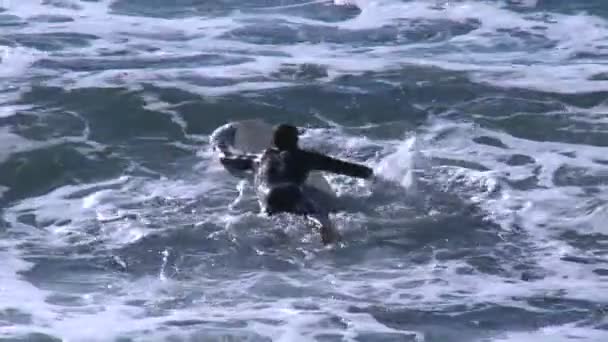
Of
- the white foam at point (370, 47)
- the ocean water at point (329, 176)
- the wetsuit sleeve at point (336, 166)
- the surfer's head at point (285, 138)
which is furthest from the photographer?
the white foam at point (370, 47)

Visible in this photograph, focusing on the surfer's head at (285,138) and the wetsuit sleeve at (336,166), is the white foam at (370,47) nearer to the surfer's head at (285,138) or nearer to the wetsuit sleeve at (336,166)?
the surfer's head at (285,138)

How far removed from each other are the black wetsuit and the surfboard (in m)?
0.78

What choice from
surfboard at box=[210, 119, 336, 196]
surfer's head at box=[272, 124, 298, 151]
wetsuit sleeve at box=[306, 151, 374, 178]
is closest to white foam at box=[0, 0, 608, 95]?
surfboard at box=[210, 119, 336, 196]

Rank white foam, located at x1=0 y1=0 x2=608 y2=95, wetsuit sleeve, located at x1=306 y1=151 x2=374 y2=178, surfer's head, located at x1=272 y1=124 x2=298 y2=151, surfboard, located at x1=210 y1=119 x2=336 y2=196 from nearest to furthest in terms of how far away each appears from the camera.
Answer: wetsuit sleeve, located at x1=306 y1=151 x2=374 y2=178 → surfer's head, located at x1=272 y1=124 x2=298 y2=151 → surfboard, located at x1=210 y1=119 x2=336 y2=196 → white foam, located at x1=0 y1=0 x2=608 y2=95

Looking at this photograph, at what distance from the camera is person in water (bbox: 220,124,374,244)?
855cm

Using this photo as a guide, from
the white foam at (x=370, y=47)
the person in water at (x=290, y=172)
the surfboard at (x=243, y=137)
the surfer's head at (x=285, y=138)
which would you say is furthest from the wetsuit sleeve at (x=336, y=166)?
the white foam at (x=370, y=47)

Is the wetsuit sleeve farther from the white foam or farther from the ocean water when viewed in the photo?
the white foam

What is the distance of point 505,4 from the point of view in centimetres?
1547

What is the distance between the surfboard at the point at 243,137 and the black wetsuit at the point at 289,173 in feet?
2.56

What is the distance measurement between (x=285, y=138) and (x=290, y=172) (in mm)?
303

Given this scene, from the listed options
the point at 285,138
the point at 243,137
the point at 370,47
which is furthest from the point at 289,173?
the point at 370,47

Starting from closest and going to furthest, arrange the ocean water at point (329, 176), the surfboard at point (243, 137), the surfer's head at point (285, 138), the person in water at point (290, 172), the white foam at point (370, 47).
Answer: the ocean water at point (329, 176)
the person in water at point (290, 172)
the surfer's head at point (285, 138)
the surfboard at point (243, 137)
the white foam at point (370, 47)

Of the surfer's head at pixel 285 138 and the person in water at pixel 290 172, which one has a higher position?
the surfer's head at pixel 285 138

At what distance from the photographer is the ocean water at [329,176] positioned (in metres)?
7.09
